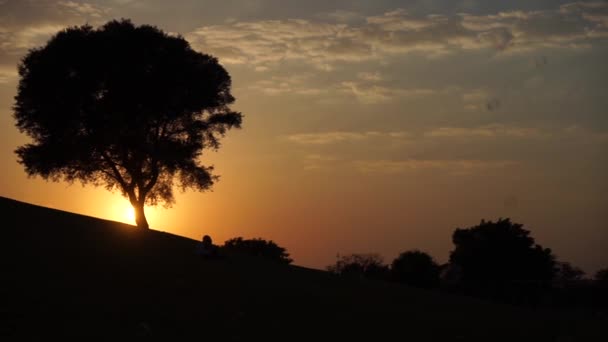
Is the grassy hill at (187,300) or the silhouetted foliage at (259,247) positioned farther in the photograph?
the silhouetted foliage at (259,247)

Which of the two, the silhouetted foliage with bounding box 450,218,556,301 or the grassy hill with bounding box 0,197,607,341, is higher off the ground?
the silhouetted foliage with bounding box 450,218,556,301

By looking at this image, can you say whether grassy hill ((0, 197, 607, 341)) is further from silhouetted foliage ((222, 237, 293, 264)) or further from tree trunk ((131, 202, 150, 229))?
silhouetted foliage ((222, 237, 293, 264))

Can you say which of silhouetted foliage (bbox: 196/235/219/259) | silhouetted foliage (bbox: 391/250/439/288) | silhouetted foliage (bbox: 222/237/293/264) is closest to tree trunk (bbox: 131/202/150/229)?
silhouetted foliage (bbox: 196/235/219/259)

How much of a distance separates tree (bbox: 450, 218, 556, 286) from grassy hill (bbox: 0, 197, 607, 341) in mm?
32833

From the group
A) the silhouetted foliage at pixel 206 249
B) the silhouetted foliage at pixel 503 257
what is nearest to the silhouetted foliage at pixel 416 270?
the silhouetted foliage at pixel 503 257

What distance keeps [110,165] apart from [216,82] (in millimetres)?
9469

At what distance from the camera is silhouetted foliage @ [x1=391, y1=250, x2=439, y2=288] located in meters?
71.9

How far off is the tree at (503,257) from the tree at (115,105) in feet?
97.8

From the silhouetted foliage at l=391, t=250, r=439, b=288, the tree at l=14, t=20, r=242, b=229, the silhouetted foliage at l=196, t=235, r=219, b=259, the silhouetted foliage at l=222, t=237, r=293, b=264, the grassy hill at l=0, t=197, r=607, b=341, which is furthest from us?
the silhouetted foliage at l=222, t=237, r=293, b=264

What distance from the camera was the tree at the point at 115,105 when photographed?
5456cm

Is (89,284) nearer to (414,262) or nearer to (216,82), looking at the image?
(216,82)

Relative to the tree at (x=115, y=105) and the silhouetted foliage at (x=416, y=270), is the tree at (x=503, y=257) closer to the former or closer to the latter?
the silhouetted foliage at (x=416, y=270)

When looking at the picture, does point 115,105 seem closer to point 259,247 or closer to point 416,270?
point 416,270

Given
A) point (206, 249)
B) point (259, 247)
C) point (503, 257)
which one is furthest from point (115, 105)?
point (259, 247)
